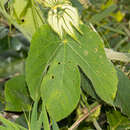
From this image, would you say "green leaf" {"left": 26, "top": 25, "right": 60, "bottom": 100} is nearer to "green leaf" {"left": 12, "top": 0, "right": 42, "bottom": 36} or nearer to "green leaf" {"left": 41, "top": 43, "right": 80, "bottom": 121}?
"green leaf" {"left": 41, "top": 43, "right": 80, "bottom": 121}

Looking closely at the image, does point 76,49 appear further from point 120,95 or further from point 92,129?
point 92,129

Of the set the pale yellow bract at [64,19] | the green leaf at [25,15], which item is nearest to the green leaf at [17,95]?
the green leaf at [25,15]

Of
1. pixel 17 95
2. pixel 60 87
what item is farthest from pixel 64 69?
pixel 17 95

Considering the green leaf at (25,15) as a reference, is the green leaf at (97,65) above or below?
below

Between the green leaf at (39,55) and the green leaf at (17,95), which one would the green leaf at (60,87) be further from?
the green leaf at (17,95)

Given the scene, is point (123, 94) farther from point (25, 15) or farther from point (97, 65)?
point (25, 15)

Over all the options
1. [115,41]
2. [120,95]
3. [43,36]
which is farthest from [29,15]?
[115,41]

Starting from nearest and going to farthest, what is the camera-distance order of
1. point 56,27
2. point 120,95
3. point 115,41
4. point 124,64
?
point 56,27 < point 120,95 < point 124,64 < point 115,41

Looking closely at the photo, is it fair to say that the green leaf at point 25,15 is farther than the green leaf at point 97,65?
Yes
